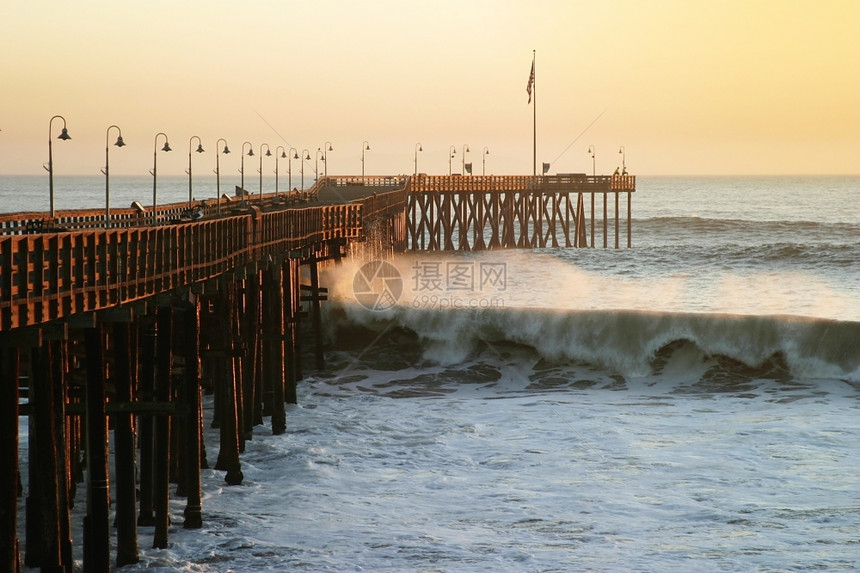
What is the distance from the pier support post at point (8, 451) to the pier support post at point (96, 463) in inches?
95.6

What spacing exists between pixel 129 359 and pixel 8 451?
15.3 ft

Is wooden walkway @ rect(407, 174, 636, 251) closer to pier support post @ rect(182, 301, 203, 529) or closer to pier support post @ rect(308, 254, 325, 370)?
pier support post @ rect(308, 254, 325, 370)

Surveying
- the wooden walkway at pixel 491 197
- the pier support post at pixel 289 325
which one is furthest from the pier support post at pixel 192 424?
the wooden walkway at pixel 491 197

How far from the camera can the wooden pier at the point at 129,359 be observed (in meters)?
16.7

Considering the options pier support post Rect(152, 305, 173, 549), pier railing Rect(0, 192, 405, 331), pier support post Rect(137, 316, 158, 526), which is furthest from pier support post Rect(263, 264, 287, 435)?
pier support post Rect(152, 305, 173, 549)

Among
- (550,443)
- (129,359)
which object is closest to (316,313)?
(550,443)

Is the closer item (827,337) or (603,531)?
(603,531)

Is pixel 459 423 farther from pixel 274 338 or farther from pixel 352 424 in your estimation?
pixel 274 338

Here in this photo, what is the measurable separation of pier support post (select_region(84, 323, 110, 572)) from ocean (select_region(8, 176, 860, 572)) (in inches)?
61.0

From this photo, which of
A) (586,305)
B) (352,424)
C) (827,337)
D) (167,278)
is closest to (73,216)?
(352,424)

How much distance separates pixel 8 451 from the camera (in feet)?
54.4

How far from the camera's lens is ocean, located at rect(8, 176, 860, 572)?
73.8 ft

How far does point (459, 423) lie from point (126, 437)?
15854 millimetres

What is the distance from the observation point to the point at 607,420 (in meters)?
35.8
